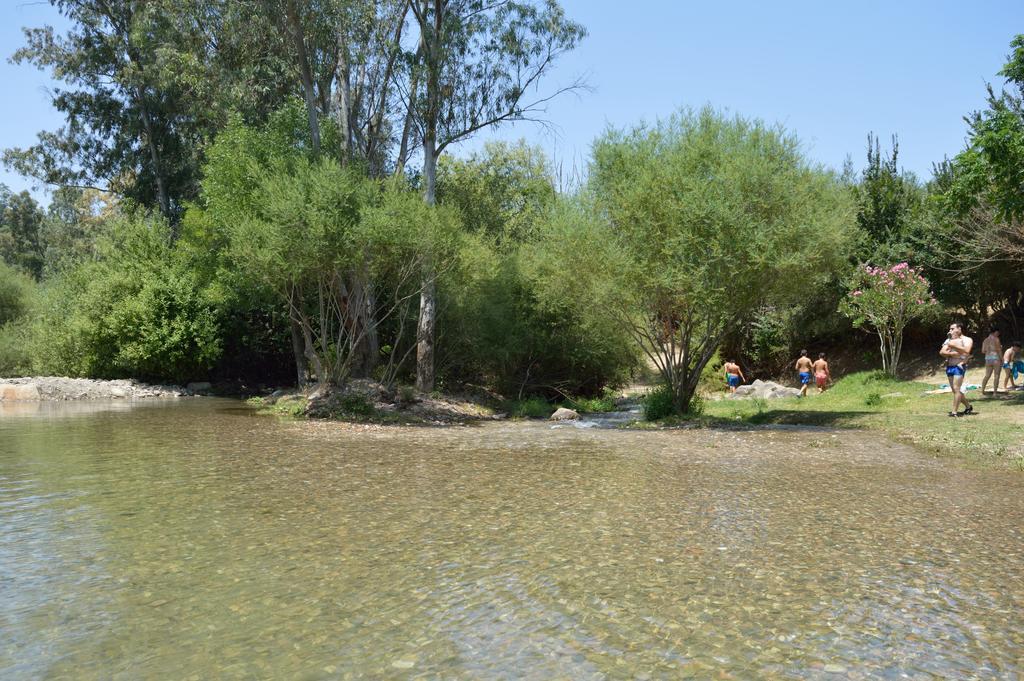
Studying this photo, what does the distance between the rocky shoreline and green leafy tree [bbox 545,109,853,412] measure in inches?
795

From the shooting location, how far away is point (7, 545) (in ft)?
25.0

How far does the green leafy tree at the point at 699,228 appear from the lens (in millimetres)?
17812

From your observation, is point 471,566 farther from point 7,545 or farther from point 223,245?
point 223,245

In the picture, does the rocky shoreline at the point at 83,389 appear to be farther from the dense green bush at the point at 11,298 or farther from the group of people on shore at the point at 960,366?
the group of people on shore at the point at 960,366

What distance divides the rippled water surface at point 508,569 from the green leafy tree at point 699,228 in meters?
→ 6.14

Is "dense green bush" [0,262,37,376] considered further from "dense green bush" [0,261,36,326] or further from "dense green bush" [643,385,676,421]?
"dense green bush" [643,385,676,421]

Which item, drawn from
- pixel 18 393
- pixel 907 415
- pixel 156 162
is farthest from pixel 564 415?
pixel 156 162

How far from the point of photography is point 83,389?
31078 mm

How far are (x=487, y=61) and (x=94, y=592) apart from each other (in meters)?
23.8

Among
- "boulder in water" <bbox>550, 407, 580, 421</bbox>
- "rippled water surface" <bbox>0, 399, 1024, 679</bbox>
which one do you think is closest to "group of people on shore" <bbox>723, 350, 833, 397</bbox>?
"boulder in water" <bbox>550, 407, 580, 421</bbox>

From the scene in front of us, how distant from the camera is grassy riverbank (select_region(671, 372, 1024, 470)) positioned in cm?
1404

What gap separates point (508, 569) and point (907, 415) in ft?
52.4

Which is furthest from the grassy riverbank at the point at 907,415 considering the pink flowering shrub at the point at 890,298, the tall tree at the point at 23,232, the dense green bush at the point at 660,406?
the tall tree at the point at 23,232

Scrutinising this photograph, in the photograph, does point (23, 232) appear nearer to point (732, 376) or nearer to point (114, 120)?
point (114, 120)
